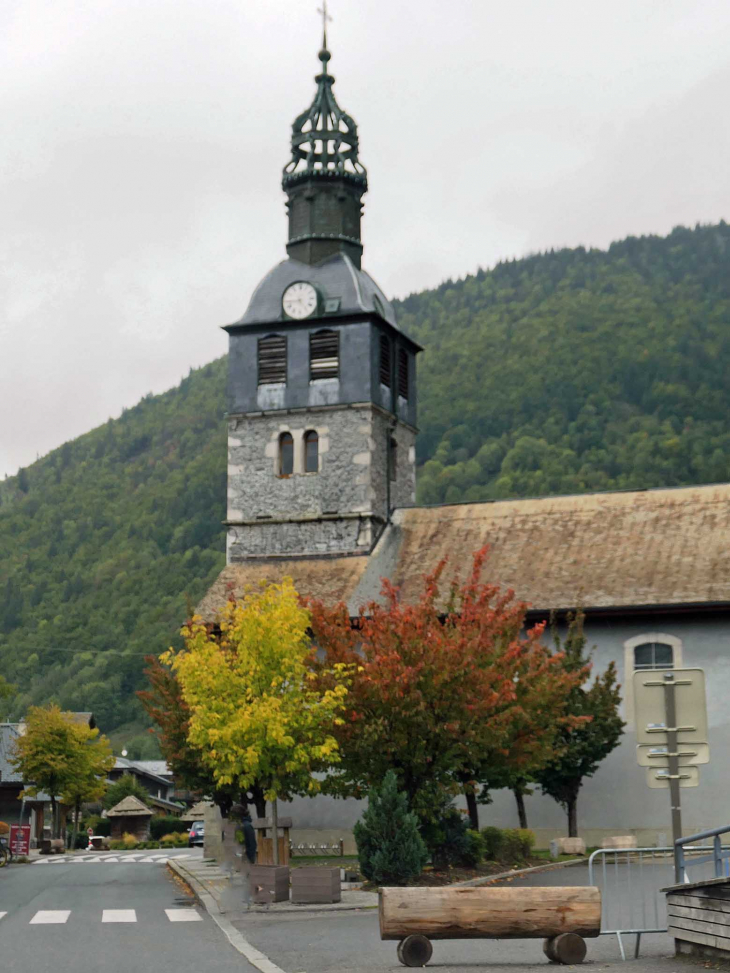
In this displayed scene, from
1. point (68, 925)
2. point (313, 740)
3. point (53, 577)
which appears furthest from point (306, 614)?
point (53, 577)

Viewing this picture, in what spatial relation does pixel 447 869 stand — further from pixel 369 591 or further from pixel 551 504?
pixel 551 504

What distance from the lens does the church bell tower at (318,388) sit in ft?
130

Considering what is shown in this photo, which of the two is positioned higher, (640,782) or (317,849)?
(640,782)

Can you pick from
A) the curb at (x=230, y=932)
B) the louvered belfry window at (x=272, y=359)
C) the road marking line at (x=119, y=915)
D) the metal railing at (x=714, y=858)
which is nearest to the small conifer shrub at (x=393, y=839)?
the curb at (x=230, y=932)

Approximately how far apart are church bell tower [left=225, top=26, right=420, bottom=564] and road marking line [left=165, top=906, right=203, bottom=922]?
18.1m

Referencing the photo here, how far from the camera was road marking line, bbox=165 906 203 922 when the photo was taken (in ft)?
66.1

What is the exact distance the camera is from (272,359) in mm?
41125

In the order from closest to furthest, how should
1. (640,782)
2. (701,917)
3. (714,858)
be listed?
(701,917)
(714,858)
(640,782)

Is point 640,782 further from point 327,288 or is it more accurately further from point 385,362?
point 327,288

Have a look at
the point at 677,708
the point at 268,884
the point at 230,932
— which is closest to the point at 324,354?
the point at 268,884

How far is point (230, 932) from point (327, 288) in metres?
26.2

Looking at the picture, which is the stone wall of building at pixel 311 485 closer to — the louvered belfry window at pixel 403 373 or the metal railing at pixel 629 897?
the louvered belfry window at pixel 403 373

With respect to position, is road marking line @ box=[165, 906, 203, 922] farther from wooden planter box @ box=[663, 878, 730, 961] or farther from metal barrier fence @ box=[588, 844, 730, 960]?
wooden planter box @ box=[663, 878, 730, 961]

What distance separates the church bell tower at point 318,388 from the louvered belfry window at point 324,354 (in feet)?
0.10
